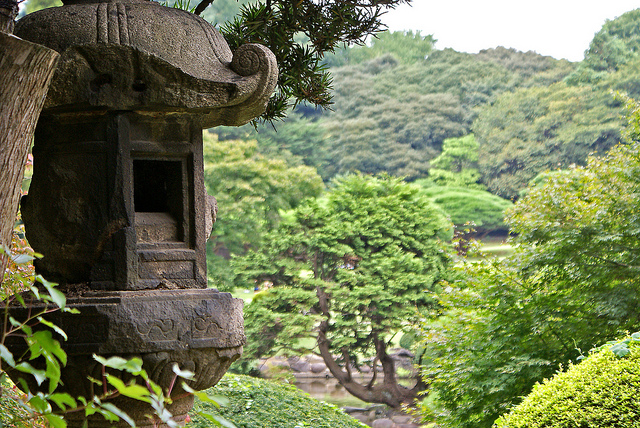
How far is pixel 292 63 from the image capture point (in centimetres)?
473

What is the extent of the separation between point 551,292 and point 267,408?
3206 mm

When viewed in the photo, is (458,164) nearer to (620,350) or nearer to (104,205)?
(620,350)

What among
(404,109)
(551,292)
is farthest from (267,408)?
(404,109)

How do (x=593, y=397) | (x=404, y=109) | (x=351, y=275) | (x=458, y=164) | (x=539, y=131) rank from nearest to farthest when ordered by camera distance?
(x=593, y=397) < (x=351, y=275) < (x=539, y=131) < (x=458, y=164) < (x=404, y=109)

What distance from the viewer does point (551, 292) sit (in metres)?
6.11

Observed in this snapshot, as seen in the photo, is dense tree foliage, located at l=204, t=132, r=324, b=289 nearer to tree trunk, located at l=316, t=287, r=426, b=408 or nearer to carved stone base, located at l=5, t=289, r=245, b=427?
tree trunk, located at l=316, t=287, r=426, b=408

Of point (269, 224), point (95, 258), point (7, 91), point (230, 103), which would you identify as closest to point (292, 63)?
point (230, 103)

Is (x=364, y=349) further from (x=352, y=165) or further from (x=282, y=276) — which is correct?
(x=352, y=165)

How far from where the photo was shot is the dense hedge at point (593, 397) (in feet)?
9.66

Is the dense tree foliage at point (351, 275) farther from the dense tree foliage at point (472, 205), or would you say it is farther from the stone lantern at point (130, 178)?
the dense tree foliage at point (472, 205)

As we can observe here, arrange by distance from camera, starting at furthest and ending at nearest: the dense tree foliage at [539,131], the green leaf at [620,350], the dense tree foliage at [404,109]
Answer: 1. the dense tree foliage at [404,109]
2. the dense tree foliage at [539,131]
3. the green leaf at [620,350]

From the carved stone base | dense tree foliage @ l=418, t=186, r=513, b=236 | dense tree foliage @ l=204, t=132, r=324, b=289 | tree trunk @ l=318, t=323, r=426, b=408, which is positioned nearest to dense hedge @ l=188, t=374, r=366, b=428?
the carved stone base

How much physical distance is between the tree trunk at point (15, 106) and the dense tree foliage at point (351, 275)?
940cm

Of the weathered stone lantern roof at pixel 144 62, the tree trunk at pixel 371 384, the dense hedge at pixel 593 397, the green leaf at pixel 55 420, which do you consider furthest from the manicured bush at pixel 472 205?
the green leaf at pixel 55 420
